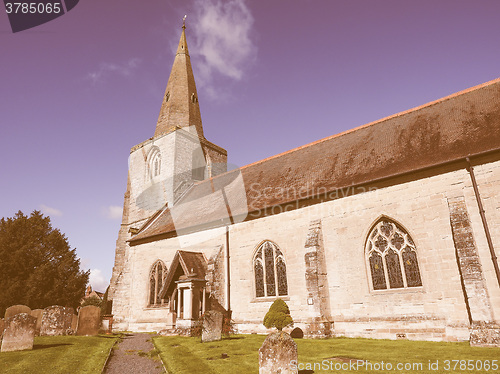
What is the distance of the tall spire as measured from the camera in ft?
96.5

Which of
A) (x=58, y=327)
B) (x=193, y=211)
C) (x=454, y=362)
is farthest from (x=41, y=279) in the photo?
(x=454, y=362)

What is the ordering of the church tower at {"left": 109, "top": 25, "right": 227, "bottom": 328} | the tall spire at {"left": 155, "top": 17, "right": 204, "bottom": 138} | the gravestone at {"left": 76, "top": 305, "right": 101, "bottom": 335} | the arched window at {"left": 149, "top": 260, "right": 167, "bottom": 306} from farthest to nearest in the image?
1. the tall spire at {"left": 155, "top": 17, "right": 204, "bottom": 138}
2. the church tower at {"left": 109, "top": 25, "right": 227, "bottom": 328}
3. the arched window at {"left": 149, "top": 260, "right": 167, "bottom": 306}
4. the gravestone at {"left": 76, "top": 305, "right": 101, "bottom": 335}

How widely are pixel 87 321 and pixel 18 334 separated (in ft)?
16.7

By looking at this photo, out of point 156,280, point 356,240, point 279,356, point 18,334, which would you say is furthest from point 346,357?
point 156,280

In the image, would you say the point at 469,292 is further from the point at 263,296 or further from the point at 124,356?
the point at 124,356

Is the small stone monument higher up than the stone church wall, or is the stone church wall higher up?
the stone church wall

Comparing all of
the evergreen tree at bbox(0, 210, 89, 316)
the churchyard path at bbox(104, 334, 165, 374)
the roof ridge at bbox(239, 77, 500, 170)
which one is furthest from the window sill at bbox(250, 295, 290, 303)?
the evergreen tree at bbox(0, 210, 89, 316)

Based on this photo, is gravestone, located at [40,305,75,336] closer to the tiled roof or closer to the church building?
the church building

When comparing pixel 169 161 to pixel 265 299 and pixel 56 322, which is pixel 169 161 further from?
pixel 265 299

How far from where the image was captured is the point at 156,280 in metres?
20.4

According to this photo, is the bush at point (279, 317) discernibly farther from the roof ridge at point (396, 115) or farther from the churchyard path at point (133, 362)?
the roof ridge at point (396, 115)

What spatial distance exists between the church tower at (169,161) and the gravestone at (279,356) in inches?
795

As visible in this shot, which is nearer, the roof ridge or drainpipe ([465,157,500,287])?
drainpipe ([465,157,500,287])

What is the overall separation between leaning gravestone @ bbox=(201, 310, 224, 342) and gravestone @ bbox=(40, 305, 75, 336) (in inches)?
292
